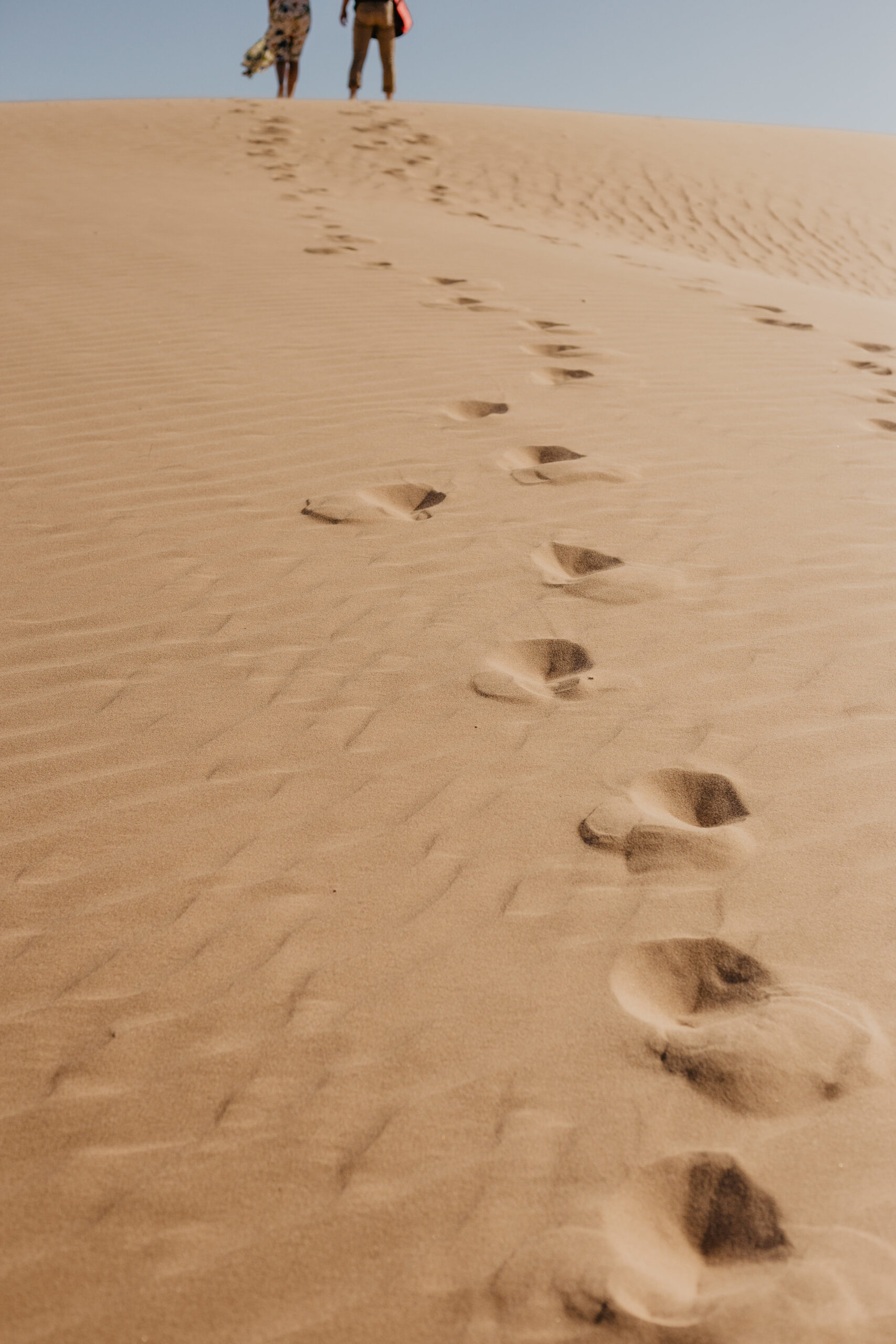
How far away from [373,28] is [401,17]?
0.40 meters

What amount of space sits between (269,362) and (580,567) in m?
2.43

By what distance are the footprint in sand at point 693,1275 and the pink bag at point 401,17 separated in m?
15.2

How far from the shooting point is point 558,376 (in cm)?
499

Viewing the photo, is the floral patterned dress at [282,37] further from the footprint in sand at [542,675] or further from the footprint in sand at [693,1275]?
the footprint in sand at [693,1275]

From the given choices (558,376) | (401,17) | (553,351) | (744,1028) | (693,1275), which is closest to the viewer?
(693,1275)

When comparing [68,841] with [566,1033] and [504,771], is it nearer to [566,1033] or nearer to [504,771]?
[504,771]

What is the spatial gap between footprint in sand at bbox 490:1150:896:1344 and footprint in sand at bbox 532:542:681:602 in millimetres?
1815

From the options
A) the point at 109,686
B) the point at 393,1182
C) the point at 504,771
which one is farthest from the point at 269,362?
the point at 393,1182

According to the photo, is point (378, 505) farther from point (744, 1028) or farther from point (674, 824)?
point (744, 1028)

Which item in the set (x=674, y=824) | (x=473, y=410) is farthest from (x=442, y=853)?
(x=473, y=410)

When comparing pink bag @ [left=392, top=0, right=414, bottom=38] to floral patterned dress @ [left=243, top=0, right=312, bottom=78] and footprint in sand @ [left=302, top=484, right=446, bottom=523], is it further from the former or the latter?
footprint in sand @ [left=302, top=484, right=446, bottom=523]

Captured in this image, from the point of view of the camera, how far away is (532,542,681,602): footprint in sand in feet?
9.74

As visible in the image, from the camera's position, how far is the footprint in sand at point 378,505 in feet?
11.2

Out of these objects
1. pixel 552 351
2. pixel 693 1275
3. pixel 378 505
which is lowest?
pixel 693 1275
